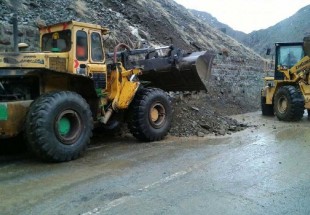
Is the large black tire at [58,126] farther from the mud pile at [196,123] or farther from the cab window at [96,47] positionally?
the mud pile at [196,123]

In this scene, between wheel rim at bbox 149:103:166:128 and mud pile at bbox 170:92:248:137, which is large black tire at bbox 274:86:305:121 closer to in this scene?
mud pile at bbox 170:92:248:137

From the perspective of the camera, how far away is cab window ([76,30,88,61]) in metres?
7.04

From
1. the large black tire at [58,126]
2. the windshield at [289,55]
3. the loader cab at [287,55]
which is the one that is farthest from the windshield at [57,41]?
the windshield at [289,55]

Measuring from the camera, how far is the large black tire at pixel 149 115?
802 centimetres

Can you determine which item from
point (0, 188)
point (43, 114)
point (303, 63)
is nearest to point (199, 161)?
point (43, 114)

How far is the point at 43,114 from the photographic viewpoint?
588cm

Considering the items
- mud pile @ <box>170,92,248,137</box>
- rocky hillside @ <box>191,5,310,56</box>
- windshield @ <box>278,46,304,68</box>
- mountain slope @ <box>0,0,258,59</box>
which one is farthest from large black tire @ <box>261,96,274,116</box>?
rocky hillside @ <box>191,5,310,56</box>

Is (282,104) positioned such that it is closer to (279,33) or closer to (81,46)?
(81,46)

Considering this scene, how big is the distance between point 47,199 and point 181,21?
57.4 feet

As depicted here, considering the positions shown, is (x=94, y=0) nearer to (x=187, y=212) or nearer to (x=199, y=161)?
(x=199, y=161)

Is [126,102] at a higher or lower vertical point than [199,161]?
higher

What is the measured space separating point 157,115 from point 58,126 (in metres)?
2.86

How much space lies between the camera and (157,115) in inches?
336

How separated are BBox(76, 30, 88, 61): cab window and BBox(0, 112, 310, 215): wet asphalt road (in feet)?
5.70
